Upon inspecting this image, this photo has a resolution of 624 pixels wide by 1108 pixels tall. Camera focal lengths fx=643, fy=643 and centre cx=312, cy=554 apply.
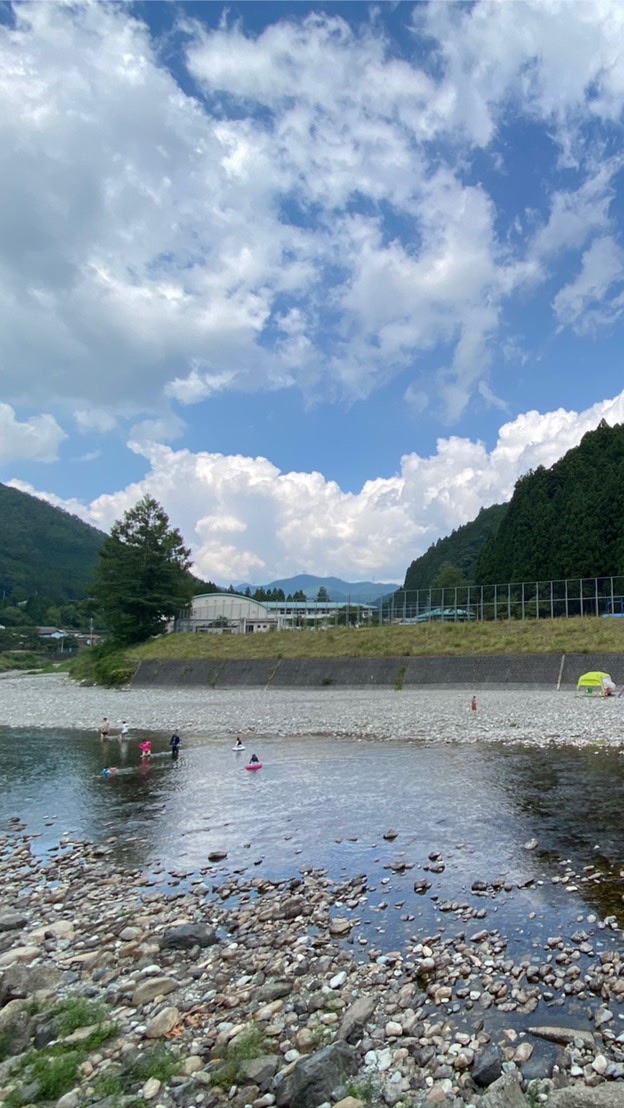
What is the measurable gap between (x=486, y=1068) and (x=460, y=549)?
159 metres

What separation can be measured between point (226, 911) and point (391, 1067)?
4313mm

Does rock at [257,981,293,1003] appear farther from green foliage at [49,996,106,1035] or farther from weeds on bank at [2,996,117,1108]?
green foliage at [49,996,106,1035]

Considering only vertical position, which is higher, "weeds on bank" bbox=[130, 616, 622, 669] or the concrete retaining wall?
"weeds on bank" bbox=[130, 616, 622, 669]

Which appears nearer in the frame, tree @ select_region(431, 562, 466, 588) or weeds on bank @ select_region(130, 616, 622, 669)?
weeds on bank @ select_region(130, 616, 622, 669)

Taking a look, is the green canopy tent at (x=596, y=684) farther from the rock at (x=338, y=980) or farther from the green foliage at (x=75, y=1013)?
the green foliage at (x=75, y=1013)

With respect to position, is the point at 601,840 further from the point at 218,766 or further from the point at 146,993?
the point at 218,766

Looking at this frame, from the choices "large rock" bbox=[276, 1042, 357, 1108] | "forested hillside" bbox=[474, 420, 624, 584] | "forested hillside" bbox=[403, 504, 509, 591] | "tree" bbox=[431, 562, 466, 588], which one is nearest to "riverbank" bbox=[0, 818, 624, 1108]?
"large rock" bbox=[276, 1042, 357, 1108]

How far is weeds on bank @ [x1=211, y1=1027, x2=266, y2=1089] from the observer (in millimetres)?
5547

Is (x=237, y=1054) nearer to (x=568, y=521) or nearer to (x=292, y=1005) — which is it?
(x=292, y=1005)

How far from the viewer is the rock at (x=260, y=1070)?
5.48m

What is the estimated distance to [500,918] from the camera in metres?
8.63

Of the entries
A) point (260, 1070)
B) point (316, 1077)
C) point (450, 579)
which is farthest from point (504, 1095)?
point (450, 579)

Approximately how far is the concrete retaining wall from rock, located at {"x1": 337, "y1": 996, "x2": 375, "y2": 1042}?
36.9 metres

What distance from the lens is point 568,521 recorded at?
8175cm
